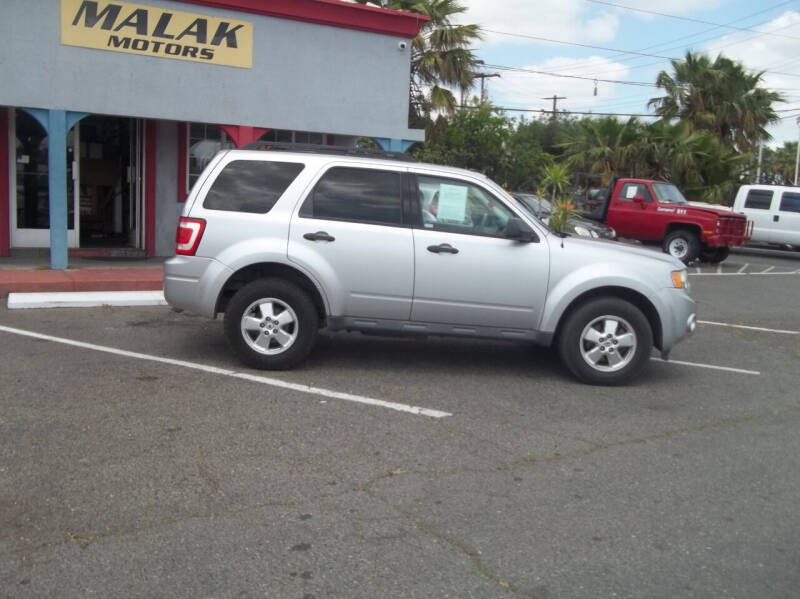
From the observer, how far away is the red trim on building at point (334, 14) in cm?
1291

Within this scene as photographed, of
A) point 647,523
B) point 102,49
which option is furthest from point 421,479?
point 102,49

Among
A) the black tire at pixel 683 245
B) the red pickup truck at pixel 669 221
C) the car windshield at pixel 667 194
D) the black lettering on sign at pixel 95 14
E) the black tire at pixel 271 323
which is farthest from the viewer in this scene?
the car windshield at pixel 667 194

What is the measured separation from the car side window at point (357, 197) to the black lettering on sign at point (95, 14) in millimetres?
6591

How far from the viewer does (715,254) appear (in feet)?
65.6

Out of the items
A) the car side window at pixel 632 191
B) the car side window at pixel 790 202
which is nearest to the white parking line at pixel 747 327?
the car side window at pixel 632 191

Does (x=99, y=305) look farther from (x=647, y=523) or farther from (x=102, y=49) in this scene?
(x=647, y=523)

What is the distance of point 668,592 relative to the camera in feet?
12.4

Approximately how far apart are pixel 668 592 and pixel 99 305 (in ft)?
26.8

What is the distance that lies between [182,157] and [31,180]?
248 centimetres

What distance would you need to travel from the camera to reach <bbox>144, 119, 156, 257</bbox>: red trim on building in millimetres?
14406

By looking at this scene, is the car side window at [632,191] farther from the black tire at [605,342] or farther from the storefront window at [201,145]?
the black tire at [605,342]

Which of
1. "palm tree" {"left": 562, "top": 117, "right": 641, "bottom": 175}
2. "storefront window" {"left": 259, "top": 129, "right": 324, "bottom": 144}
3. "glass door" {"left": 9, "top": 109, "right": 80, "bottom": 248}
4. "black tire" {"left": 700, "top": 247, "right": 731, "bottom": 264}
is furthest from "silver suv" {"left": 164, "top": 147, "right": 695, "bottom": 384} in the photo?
"palm tree" {"left": 562, "top": 117, "right": 641, "bottom": 175}

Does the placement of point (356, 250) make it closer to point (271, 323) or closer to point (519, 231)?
point (271, 323)

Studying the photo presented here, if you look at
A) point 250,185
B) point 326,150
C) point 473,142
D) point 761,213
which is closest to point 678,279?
point 326,150
